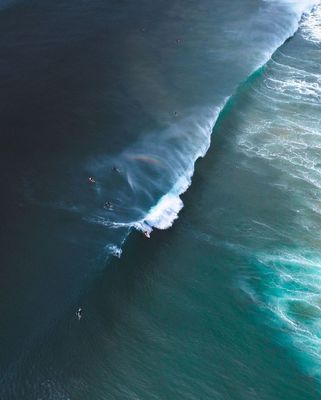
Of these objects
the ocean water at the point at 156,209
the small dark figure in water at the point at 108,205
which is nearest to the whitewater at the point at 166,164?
the ocean water at the point at 156,209

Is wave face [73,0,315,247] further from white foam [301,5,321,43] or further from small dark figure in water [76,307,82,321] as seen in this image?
white foam [301,5,321,43]

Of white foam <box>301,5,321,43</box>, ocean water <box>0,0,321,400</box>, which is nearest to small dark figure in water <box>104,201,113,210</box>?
ocean water <box>0,0,321,400</box>

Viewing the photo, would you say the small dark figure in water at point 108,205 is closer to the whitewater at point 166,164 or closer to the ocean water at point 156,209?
the ocean water at point 156,209

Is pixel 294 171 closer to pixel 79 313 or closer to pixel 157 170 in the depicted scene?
pixel 157 170

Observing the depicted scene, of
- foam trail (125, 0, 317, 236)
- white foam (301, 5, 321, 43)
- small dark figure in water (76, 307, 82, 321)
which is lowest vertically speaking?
small dark figure in water (76, 307, 82, 321)

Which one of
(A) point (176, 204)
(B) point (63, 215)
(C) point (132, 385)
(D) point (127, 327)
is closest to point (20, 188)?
(B) point (63, 215)

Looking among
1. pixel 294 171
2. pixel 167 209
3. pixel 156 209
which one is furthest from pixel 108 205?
pixel 294 171
